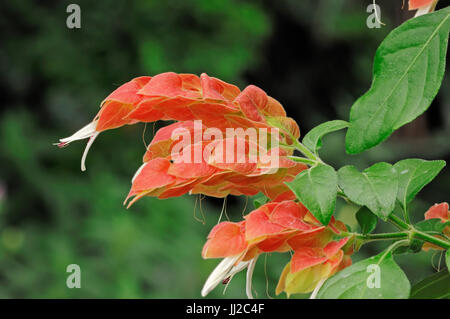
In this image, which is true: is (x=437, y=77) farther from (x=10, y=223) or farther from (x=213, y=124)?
(x=10, y=223)

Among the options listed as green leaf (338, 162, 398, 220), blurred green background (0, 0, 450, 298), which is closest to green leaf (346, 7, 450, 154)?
green leaf (338, 162, 398, 220)

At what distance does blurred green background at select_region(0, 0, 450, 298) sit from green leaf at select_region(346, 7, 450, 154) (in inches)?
39.3

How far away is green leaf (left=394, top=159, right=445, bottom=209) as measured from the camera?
401mm

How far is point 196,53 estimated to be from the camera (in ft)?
5.88

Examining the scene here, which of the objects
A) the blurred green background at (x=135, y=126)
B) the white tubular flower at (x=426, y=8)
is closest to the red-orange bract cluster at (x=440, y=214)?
the white tubular flower at (x=426, y=8)

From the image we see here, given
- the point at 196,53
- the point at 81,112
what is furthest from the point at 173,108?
the point at 81,112

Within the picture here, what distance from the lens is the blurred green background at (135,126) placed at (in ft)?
4.86

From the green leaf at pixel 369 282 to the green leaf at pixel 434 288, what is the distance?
61 millimetres

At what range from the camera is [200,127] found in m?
0.39

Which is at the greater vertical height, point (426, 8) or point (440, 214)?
point (426, 8)

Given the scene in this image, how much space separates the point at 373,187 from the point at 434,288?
0.10m

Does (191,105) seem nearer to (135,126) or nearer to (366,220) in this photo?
(366,220)

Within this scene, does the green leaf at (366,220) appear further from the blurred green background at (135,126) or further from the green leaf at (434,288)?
the blurred green background at (135,126)

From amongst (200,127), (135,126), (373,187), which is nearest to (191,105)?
(200,127)
